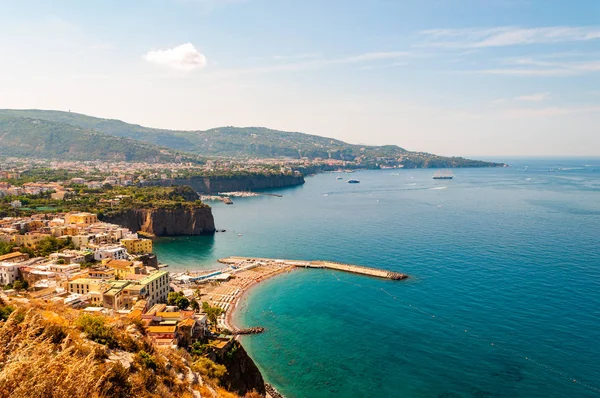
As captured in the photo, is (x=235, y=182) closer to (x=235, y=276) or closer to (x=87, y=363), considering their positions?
(x=235, y=276)

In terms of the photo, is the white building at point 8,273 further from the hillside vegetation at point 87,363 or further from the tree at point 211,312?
the hillside vegetation at point 87,363

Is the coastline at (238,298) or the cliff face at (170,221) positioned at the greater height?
the cliff face at (170,221)

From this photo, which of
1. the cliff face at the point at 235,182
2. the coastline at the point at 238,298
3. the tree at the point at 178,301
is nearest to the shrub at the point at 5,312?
the tree at the point at 178,301

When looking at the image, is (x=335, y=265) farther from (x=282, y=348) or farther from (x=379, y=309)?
(x=282, y=348)

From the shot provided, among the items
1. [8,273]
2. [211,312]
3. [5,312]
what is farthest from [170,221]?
[5,312]

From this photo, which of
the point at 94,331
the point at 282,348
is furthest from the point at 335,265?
the point at 94,331

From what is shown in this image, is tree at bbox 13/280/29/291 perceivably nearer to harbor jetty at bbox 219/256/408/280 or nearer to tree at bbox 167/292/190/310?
tree at bbox 167/292/190/310
